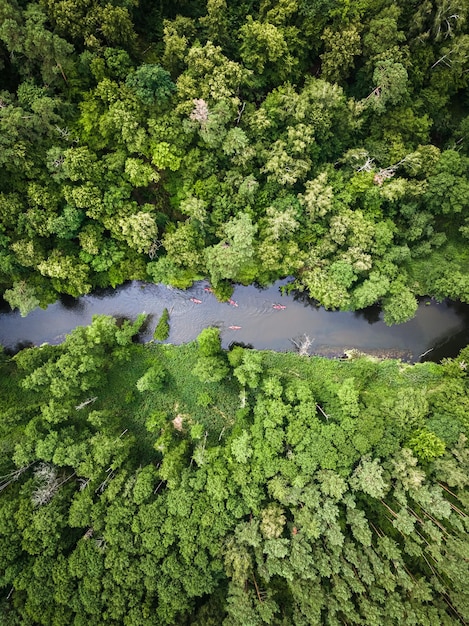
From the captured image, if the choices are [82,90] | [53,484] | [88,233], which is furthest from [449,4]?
[53,484]

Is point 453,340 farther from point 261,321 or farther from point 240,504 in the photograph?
point 240,504

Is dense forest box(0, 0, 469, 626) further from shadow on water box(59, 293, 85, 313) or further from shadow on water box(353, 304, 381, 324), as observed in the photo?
shadow on water box(353, 304, 381, 324)

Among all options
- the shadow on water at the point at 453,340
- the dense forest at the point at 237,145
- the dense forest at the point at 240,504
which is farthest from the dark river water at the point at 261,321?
the dense forest at the point at 240,504

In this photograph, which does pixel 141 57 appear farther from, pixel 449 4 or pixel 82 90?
pixel 449 4

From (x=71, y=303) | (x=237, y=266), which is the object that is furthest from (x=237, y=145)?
(x=71, y=303)

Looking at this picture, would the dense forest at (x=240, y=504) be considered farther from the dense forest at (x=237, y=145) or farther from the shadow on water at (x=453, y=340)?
the dense forest at (x=237, y=145)

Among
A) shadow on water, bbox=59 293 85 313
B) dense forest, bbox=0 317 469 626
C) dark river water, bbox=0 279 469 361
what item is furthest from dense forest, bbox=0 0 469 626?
dark river water, bbox=0 279 469 361
